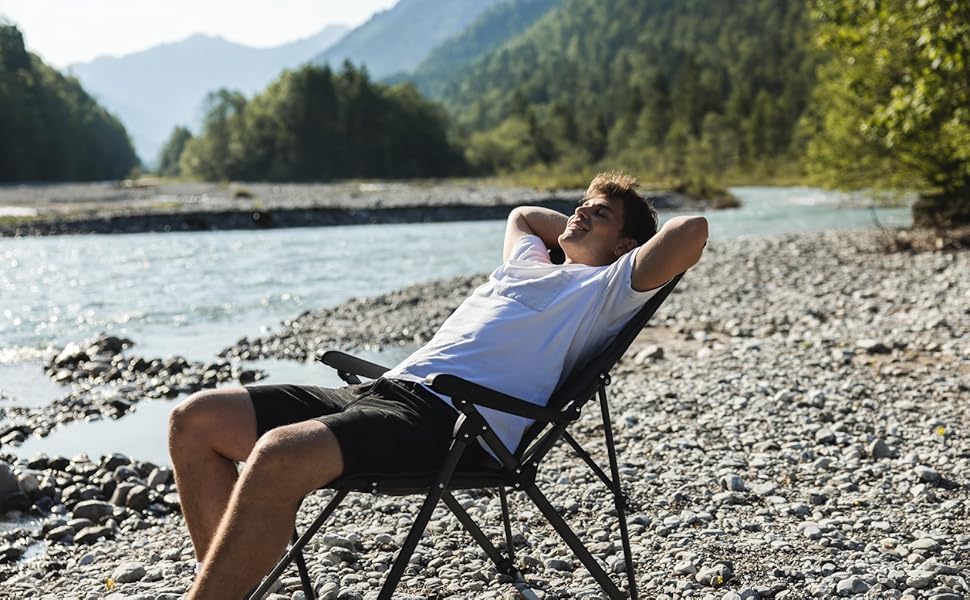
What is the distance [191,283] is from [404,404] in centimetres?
1872

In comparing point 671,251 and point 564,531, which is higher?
point 671,251

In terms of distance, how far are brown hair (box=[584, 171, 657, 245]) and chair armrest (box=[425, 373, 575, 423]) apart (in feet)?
3.54

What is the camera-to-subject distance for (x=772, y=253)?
21.3 metres

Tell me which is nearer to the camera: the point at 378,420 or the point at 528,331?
the point at 378,420

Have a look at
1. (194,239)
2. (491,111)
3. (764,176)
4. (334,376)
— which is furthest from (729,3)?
(334,376)

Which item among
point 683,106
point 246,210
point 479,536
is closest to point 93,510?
point 479,536

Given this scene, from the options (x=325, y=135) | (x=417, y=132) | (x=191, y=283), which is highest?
(x=417, y=132)

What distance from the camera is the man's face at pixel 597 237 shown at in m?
4.04

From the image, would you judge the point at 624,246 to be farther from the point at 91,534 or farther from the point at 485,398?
the point at 91,534

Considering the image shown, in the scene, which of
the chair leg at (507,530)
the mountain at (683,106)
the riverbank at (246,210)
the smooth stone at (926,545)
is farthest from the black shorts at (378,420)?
the mountain at (683,106)

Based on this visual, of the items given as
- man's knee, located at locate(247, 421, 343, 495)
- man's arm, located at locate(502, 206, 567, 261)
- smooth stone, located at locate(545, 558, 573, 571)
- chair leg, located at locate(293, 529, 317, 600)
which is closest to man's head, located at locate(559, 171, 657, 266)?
man's arm, located at locate(502, 206, 567, 261)

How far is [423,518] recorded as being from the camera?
306 cm

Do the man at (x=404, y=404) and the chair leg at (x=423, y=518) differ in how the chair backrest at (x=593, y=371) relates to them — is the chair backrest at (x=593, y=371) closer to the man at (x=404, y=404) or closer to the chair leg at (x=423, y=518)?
the man at (x=404, y=404)

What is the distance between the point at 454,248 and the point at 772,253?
10794mm
